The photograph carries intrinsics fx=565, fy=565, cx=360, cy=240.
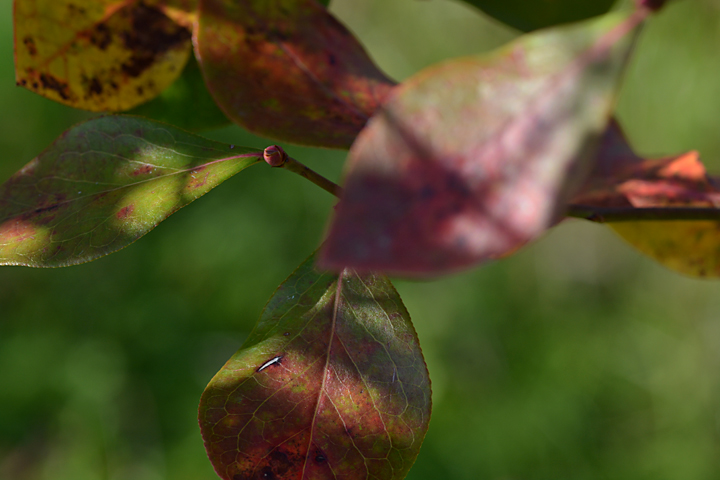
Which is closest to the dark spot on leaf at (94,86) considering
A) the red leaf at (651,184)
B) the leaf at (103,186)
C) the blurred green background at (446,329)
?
the leaf at (103,186)

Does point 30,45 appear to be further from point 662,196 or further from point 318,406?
point 662,196

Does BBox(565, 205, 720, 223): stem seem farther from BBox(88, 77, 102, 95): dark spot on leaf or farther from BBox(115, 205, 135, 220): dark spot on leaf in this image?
BBox(88, 77, 102, 95): dark spot on leaf

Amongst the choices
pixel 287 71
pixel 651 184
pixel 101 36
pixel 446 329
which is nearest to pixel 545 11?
pixel 651 184

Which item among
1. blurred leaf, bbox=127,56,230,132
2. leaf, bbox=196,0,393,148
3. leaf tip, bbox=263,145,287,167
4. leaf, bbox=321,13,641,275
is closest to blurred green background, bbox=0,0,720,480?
blurred leaf, bbox=127,56,230,132

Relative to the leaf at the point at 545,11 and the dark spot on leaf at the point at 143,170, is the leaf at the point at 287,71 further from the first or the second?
the leaf at the point at 545,11

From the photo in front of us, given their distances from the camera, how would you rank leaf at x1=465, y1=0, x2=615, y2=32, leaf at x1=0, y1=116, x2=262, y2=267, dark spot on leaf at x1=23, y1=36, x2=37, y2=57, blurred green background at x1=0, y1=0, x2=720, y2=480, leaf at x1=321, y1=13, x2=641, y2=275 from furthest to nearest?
1. blurred green background at x1=0, y1=0, x2=720, y2=480
2. leaf at x1=465, y1=0, x2=615, y2=32
3. dark spot on leaf at x1=23, y1=36, x2=37, y2=57
4. leaf at x1=0, y1=116, x2=262, y2=267
5. leaf at x1=321, y1=13, x2=641, y2=275

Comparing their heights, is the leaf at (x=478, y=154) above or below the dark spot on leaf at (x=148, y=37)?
above
